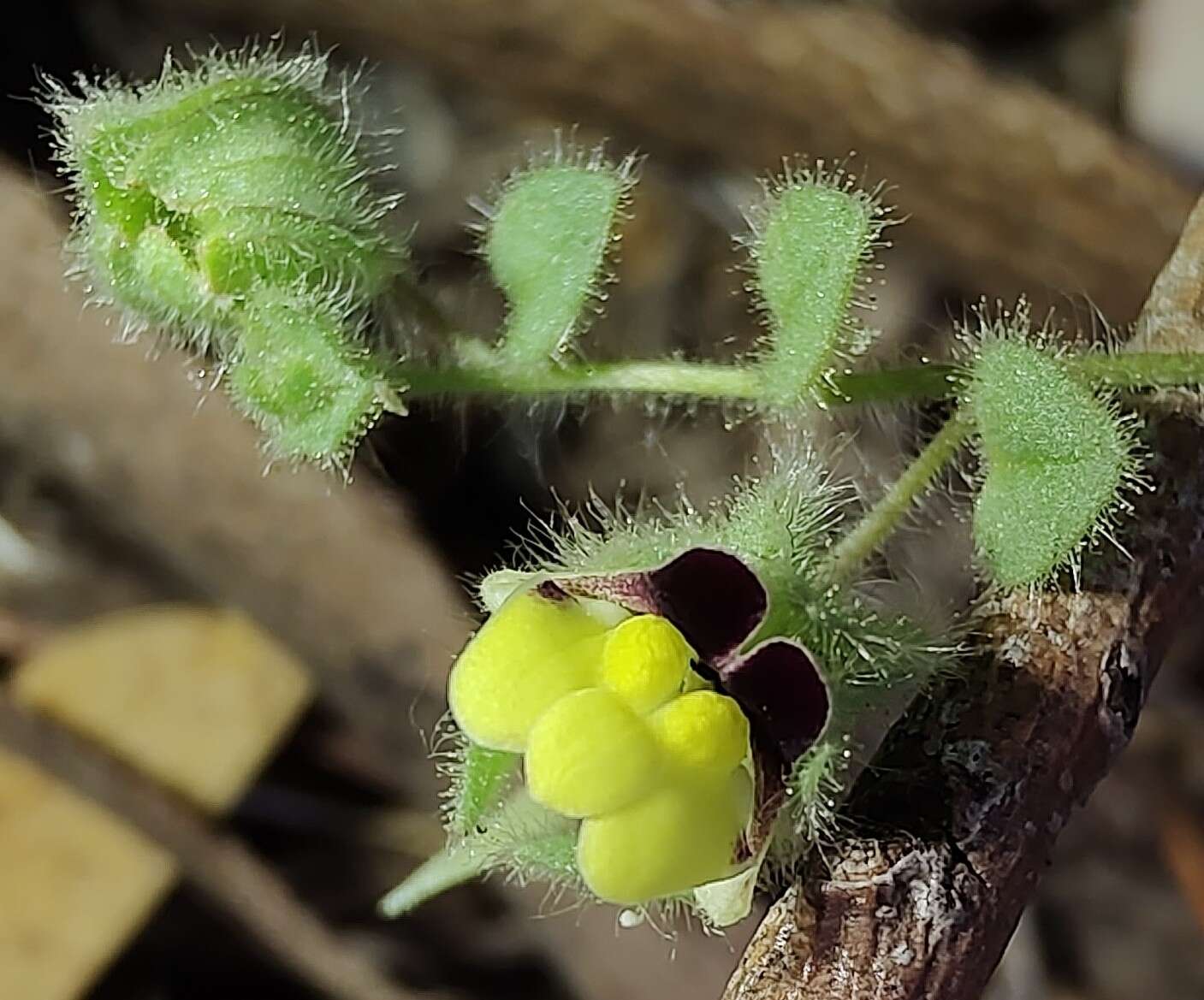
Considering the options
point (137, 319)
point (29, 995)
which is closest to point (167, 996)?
point (29, 995)

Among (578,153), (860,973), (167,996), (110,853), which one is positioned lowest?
(167,996)

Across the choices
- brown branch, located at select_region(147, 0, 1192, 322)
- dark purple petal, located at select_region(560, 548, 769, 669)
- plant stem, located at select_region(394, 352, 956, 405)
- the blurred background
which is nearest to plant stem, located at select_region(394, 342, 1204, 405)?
plant stem, located at select_region(394, 352, 956, 405)

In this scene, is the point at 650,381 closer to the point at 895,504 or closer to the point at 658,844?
the point at 895,504

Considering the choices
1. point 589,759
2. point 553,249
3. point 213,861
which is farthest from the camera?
point 213,861

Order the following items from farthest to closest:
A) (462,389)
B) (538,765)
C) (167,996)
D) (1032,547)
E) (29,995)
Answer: (167,996) < (29,995) < (462,389) < (1032,547) < (538,765)

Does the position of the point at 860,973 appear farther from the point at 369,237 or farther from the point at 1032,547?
the point at 369,237

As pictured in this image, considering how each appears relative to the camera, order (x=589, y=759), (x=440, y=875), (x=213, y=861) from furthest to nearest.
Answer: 1. (x=213, y=861)
2. (x=440, y=875)
3. (x=589, y=759)

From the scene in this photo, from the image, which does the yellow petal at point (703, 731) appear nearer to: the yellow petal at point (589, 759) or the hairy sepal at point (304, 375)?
the yellow petal at point (589, 759)

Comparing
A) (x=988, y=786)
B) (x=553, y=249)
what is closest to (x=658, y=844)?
(x=988, y=786)
